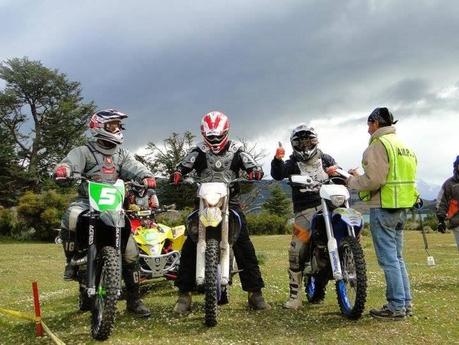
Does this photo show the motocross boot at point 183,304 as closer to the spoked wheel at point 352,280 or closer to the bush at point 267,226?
the spoked wheel at point 352,280

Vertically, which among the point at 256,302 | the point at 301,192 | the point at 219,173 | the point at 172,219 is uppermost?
the point at 172,219

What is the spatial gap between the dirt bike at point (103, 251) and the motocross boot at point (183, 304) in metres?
1.25

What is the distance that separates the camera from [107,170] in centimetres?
596

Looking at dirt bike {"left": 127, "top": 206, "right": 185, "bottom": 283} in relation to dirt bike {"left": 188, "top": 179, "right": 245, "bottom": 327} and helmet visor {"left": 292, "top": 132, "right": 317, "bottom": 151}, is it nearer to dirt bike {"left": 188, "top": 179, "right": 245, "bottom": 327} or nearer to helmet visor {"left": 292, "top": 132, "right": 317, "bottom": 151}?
dirt bike {"left": 188, "top": 179, "right": 245, "bottom": 327}

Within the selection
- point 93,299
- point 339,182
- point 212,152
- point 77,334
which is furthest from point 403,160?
point 77,334

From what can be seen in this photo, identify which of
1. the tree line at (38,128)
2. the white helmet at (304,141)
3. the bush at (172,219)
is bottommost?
the white helmet at (304,141)

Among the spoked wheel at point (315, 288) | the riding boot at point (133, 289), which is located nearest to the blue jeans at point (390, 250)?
the spoked wheel at point (315, 288)

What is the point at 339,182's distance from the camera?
253 inches

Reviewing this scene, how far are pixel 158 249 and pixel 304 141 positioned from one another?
3163mm

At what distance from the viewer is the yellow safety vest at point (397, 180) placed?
5527 mm

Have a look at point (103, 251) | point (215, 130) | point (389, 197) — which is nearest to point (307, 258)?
point (389, 197)

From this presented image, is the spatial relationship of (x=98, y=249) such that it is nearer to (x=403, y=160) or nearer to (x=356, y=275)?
(x=356, y=275)

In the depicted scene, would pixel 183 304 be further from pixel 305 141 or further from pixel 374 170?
pixel 374 170

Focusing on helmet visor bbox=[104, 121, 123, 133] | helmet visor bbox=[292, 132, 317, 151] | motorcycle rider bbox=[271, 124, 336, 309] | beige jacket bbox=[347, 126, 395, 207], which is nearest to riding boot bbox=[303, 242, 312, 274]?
motorcycle rider bbox=[271, 124, 336, 309]
